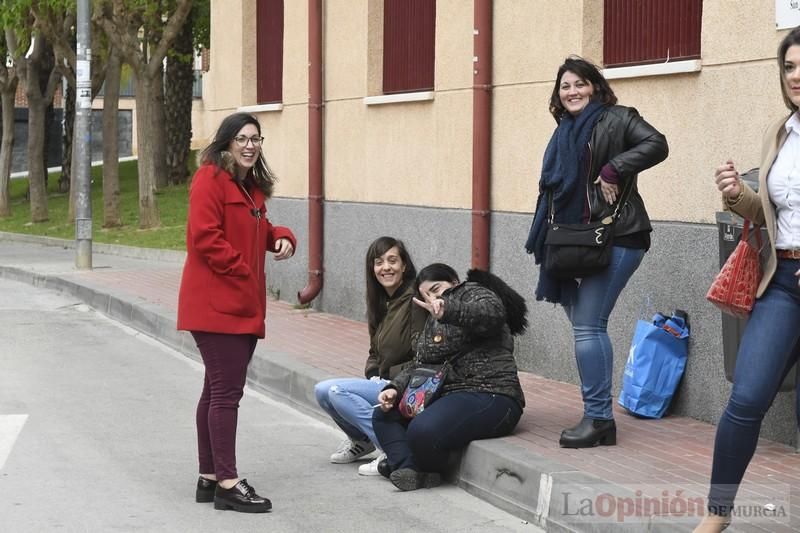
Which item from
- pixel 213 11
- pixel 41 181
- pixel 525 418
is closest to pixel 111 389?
pixel 525 418

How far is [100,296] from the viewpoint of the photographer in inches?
600

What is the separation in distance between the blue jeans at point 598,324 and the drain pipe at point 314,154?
21.4 feet

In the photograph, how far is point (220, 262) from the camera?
20.5 feet

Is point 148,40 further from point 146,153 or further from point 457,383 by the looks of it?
point 457,383

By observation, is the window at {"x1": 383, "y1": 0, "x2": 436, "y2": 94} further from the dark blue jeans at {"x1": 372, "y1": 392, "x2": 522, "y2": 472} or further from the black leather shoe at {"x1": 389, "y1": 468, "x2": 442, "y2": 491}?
the black leather shoe at {"x1": 389, "y1": 468, "x2": 442, "y2": 491}

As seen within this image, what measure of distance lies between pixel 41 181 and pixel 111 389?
71.3 ft

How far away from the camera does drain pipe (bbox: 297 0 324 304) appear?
13180 millimetres

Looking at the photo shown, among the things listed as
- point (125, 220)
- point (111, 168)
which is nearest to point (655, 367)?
point (111, 168)

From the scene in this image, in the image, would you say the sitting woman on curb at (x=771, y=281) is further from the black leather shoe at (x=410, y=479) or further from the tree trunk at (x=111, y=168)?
the tree trunk at (x=111, y=168)

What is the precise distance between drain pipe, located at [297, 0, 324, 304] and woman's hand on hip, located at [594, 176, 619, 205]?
6.83 metres

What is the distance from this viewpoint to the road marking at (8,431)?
7.53 meters

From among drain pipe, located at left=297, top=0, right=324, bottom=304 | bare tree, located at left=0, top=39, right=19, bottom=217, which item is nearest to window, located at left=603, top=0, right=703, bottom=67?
drain pipe, located at left=297, top=0, right=324, bottom=304

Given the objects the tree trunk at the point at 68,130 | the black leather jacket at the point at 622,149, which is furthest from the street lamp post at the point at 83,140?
the tree trunk at the point at 68,130

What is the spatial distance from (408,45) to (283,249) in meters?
5.83
